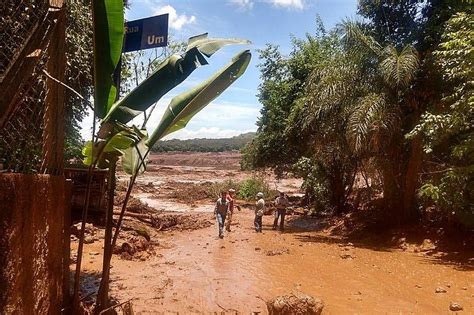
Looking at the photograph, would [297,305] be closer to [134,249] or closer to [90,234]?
[134,249]

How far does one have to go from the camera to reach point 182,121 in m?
4.30

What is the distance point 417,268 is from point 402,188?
14.6 ft

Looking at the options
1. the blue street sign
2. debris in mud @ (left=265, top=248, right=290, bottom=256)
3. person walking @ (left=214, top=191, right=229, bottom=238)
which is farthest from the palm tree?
the blue street sign

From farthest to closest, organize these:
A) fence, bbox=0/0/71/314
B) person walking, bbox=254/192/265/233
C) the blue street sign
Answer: person walking, bbox=254/192/265/233, the blue street sign, fence, bbox=0/0/71/314

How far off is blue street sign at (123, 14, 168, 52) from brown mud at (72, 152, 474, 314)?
3973 millimetres

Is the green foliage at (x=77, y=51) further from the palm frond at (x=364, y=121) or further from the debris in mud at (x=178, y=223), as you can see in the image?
the debris in mud at (x=178, y=223)

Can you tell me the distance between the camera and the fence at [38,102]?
11.4ft

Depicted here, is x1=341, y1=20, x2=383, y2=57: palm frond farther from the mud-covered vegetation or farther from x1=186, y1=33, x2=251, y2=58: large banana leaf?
x1=186, y1=33, x2=251, y2=58: large banana leaf

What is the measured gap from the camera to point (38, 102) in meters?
3.66

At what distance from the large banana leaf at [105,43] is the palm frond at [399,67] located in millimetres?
9259

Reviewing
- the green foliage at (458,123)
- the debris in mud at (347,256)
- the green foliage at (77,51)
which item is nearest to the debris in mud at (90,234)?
the green foliage at (77,51)

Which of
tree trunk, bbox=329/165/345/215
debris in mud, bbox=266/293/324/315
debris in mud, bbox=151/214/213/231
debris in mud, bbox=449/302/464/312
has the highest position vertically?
tree trunk, bbox=329/165/345/215

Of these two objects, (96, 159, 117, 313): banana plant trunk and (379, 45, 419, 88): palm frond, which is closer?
(96, 159, 117, 313): banana plant trunk

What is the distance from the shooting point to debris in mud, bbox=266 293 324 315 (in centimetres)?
538
